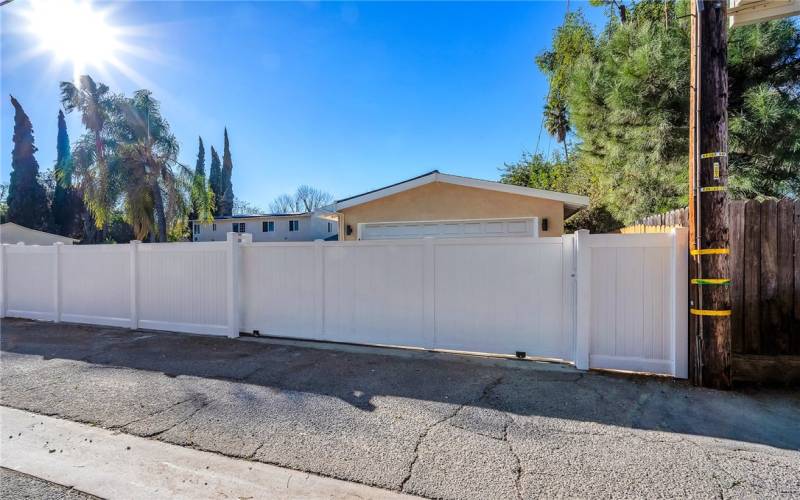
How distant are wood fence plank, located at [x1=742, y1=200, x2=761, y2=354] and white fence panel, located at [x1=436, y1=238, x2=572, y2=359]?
189 cm

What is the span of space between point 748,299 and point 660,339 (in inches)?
39.6

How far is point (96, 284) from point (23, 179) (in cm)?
3599

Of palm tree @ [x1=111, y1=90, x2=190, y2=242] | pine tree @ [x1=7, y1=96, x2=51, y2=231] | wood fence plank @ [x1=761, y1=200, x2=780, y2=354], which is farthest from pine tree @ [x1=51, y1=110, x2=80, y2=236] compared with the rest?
wood fence plank @ [x1=761, y1=200, x2=780, y2=354]

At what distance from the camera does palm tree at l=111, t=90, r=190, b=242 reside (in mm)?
17344

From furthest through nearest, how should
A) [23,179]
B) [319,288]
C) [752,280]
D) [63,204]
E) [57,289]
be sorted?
1. [63,204]
2. [23,179]
3. [57,289]
4. [319,288]
5. [752,280]

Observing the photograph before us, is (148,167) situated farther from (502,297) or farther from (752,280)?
(752,280)

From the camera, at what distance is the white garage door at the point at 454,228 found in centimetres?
836

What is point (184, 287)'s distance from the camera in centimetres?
696

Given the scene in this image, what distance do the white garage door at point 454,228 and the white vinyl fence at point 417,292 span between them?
3.03m

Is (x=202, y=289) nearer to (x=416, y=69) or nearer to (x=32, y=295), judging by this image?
(x=32, y=295)

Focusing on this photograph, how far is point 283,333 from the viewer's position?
642cm

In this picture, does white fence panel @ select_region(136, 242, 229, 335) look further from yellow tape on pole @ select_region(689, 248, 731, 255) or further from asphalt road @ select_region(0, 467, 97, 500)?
yellow tape on pole @ select_region(689, 248, 731, 255)

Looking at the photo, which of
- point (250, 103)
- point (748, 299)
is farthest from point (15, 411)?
point (250, 103)

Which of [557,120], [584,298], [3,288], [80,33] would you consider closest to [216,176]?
[3,288]
